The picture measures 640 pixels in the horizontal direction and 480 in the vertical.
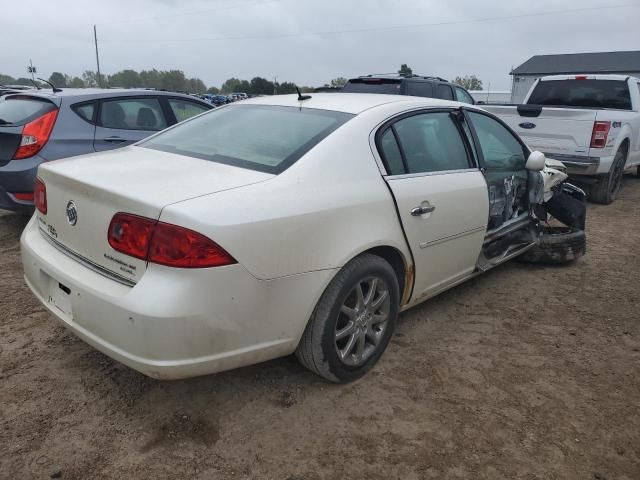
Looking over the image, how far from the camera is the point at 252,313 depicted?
85.3 inches

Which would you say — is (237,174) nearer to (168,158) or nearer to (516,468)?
(168,158)

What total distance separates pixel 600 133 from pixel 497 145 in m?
3.67

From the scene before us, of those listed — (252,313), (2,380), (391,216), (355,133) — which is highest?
(355,133)

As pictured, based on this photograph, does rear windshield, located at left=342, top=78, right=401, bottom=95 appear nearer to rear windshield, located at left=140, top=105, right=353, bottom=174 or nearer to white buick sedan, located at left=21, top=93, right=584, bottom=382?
white buick sedan, located at left=21, top=93, right=584, bottom=382

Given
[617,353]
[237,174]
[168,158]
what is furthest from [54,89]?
[617,353]

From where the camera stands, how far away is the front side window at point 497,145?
3752 mm

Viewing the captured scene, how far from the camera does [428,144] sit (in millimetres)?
3205

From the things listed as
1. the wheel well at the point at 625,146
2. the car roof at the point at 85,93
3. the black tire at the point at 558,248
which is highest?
the car roof at the point at 85,93

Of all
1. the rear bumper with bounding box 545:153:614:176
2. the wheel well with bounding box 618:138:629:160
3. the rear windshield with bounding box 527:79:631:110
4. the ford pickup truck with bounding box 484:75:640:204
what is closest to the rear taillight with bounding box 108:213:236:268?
the ford pickup truck with bounding box 484:75:640:204

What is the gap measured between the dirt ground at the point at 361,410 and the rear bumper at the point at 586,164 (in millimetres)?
3899

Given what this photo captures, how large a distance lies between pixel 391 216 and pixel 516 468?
132 cm

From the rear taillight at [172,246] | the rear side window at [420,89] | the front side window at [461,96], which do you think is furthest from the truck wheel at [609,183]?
the rear taillight at [172,246]

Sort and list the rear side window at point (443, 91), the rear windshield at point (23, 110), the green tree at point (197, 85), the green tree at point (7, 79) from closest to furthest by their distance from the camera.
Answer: the rear windshield at point (23, 110), the rear side window at point (443, 91), the green tree at point (7, 79), the green tree at point (197, 85)

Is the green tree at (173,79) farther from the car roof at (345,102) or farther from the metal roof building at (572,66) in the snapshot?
the car roof at (345,102)
